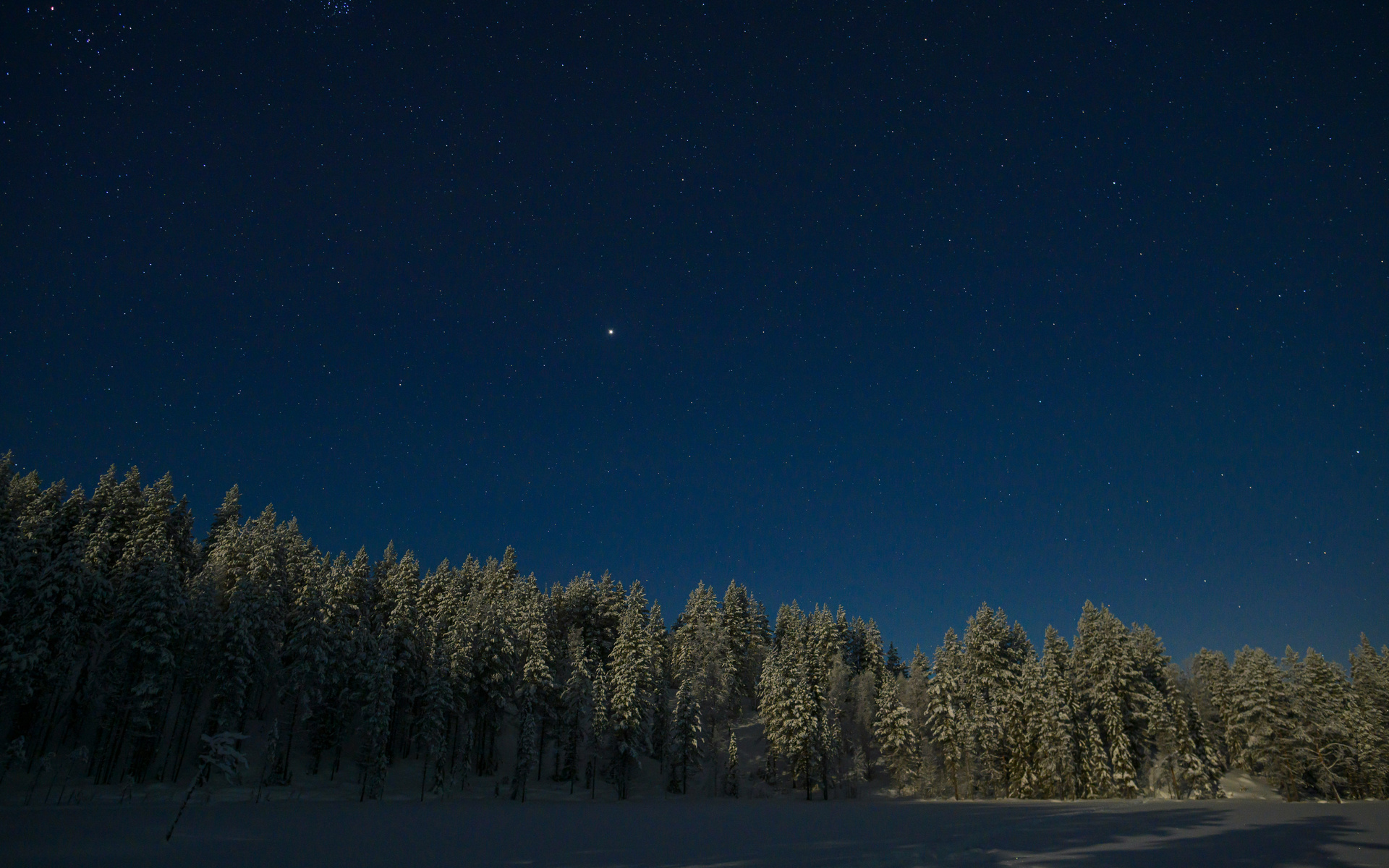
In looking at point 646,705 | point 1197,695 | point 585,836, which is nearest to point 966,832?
point 585,836

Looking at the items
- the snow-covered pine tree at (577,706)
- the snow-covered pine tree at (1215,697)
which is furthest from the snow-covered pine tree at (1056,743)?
the snow-covered pine tree at (577,706)

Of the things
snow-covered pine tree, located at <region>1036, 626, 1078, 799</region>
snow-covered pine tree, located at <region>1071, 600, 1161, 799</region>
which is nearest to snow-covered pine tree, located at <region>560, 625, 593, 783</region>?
snow-covered pine tree, located at <region>1036, 626, 1078, 799</region>

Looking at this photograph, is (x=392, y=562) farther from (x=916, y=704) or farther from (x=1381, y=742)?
(x=1381, y=742)

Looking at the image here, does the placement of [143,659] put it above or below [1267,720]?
above

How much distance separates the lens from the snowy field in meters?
23.2

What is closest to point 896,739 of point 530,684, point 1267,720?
point 1267,720

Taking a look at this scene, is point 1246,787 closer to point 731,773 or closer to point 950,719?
point 950,719

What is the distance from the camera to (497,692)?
59344mm

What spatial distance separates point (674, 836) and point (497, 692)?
3294 centimetres

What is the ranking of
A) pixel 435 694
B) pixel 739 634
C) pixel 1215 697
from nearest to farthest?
pixel 435 694 < pixel 1215 697 < pixel 739 634

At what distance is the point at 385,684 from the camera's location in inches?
2018

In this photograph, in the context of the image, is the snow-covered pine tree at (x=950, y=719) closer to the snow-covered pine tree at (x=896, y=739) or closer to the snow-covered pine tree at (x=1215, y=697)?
the snow-covered pine tree at (x=896, y=739)

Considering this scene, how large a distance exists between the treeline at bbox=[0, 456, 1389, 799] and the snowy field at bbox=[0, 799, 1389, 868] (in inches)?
439

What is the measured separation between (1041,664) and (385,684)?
60.5m
